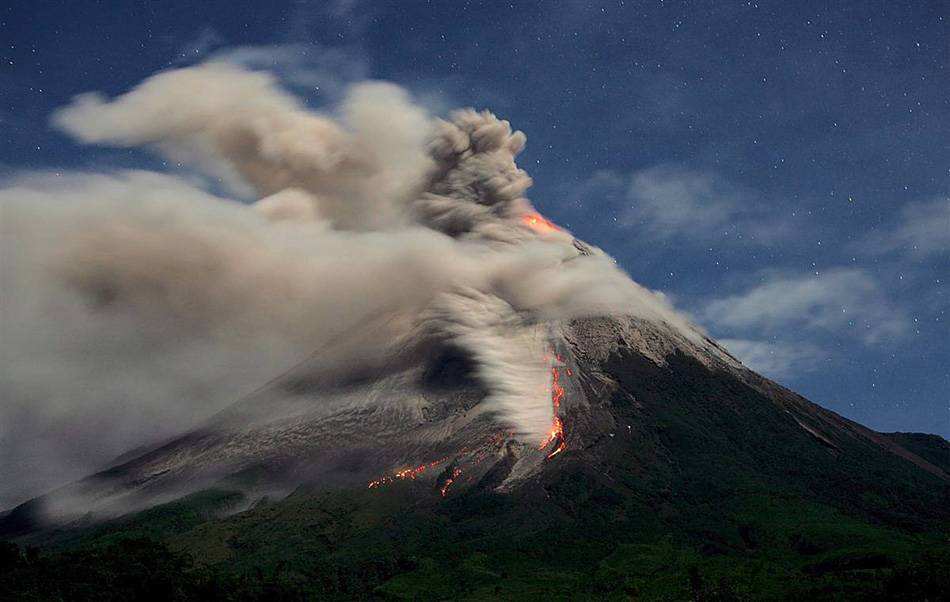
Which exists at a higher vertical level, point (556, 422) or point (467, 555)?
point (556, 422)

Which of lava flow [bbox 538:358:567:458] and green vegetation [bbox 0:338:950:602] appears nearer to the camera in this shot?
green vegetation [bbox 0:338:950:602]

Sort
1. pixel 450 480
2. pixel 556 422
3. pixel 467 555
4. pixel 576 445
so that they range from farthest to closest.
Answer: pixel 556 422, pixel 576 445, pixel 450 480, pixel 467 555

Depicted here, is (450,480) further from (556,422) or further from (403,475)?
(556,422)

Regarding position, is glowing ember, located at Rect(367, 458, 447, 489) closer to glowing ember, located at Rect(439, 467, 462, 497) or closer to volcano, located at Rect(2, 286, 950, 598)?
volcano, located at Rect(2, 286, 950, 598)

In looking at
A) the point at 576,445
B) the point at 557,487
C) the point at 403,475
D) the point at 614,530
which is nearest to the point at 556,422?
the point at 576,445

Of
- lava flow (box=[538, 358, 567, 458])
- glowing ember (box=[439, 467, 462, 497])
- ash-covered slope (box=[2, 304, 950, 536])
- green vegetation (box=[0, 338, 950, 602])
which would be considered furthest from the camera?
A: lava flow (box=[538, 358, 567, 458])

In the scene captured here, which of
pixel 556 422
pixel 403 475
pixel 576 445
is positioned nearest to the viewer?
pixel 403 475

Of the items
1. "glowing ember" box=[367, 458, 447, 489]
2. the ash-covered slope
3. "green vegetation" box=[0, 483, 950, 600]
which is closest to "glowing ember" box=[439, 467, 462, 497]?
the ash-covered slope

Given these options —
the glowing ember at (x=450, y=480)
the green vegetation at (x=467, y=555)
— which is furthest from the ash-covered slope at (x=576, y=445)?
the green vegetation at (x=467, y=555)

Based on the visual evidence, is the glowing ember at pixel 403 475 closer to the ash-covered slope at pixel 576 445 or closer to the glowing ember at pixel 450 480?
the ash-covered slope at pixel 576 445

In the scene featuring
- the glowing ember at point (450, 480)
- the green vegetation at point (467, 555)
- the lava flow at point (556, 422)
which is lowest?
the green vegetation at point (467, 555)
